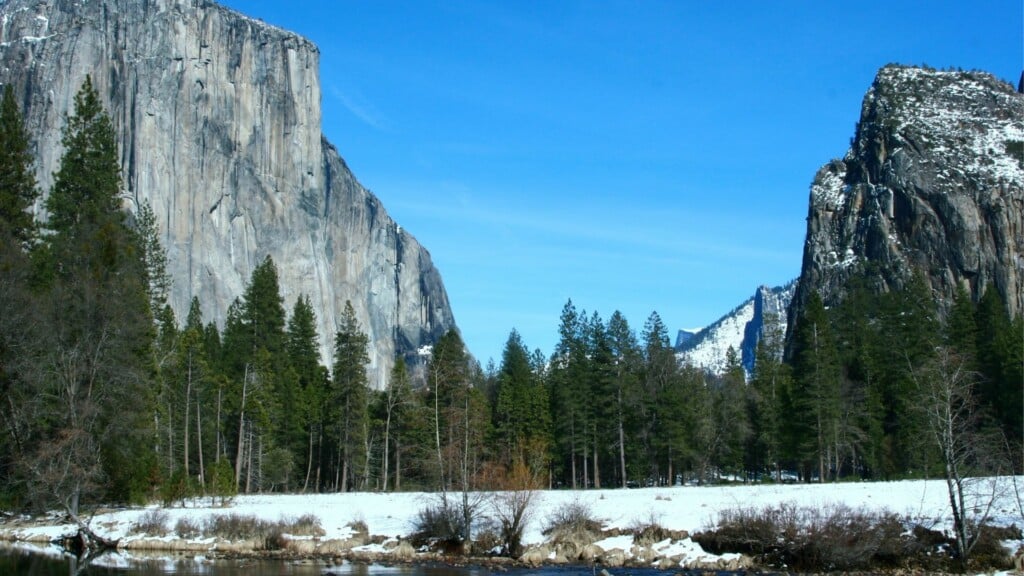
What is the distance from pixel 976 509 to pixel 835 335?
124 feet

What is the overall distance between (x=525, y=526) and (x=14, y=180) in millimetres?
28458

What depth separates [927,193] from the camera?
130 meters

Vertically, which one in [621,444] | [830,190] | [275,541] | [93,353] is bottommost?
[275,541]

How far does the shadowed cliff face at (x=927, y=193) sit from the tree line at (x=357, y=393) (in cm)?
5494

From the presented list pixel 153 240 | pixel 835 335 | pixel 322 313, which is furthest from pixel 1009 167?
pixel 153 240

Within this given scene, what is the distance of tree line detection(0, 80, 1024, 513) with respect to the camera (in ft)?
113

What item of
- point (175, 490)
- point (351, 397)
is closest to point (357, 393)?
point (351, 397)

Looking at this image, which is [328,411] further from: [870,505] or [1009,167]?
[1009,167]

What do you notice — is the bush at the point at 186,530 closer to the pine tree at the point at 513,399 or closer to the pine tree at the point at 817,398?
the pine tree at the point at 513,399

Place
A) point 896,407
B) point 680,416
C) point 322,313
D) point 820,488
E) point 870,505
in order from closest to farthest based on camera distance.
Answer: point 870,505 < point 820,488 < point 896,407 < point 680,416 < point 322,313

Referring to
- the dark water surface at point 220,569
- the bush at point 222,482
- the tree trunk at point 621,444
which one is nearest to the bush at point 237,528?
the dark water surface at point 220,569

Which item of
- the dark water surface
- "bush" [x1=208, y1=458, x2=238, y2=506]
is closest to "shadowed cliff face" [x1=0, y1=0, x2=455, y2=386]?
"bush" [x1=208, y1=458, x2=238, y2=506]

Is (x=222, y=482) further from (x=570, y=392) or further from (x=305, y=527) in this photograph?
(x=570, y=392)

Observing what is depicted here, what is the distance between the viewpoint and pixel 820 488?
37.0 m
